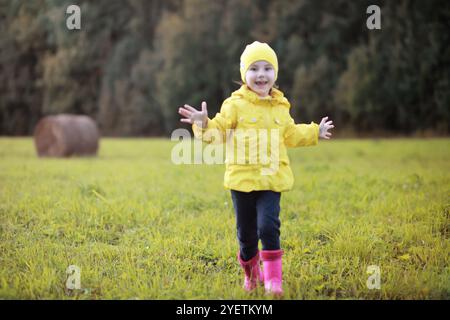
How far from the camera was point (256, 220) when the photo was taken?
11.1 feet

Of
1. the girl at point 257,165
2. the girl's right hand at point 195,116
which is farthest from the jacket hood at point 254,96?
the girl's right hand at point 195,116

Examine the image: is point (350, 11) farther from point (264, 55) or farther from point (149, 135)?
point (264, 55)

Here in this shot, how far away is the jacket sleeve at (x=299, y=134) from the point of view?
3.47 metres

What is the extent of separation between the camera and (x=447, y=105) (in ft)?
63.3

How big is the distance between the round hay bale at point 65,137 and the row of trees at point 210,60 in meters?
12.1

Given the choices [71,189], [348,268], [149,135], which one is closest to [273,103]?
[348,268]

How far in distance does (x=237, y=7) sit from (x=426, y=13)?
8592 millimetres

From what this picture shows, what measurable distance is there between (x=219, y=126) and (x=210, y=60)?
2223cm

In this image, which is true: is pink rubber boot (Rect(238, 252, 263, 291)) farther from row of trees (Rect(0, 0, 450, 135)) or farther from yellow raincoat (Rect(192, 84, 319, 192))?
row of trees (Rect(0, 0, 450, 135))

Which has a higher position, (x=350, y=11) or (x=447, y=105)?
(x=350, y=11)

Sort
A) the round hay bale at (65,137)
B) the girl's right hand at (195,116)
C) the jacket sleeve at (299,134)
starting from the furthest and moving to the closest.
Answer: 1. the round hay bale at (65,137)
2. the jacket sleeve at (299,134)
3. the girl's right hand at (195,116)

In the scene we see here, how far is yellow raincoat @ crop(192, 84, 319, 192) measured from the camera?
3.26 metres

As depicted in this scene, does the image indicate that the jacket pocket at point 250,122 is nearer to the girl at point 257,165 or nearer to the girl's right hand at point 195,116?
the girl at point 257,165
